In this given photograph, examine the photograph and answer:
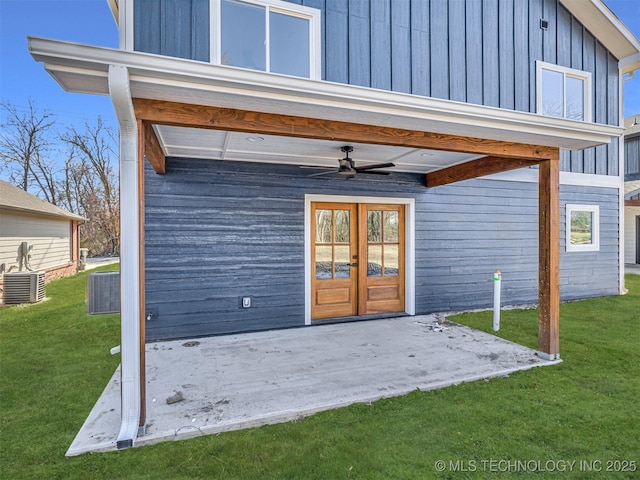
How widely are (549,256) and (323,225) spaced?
285 cm

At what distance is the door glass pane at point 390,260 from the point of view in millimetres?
5656

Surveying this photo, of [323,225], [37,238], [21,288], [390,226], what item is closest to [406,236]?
[390,226]

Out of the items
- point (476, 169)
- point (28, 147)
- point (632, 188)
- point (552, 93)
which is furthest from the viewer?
point (28, 147)

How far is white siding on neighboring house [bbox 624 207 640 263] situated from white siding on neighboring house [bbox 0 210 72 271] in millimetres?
17420

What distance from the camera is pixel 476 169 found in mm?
4523

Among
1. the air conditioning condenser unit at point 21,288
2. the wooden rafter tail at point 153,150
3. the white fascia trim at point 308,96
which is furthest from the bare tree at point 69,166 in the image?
the white fascia trim at point 308,96

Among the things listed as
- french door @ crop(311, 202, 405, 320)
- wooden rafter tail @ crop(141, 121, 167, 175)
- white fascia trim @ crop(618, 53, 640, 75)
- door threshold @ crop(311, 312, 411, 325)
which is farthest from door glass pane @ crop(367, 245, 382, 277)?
white fascia trim @ crop(618, 53, 640, 75)

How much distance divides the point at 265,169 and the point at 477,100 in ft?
9.78

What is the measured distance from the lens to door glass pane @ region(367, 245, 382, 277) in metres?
5.54

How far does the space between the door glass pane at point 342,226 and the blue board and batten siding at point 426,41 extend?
74.3 inches

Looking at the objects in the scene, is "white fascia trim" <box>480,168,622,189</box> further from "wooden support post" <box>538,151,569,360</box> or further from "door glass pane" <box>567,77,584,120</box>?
"wooden support post" <box>538,151,569,360</box>

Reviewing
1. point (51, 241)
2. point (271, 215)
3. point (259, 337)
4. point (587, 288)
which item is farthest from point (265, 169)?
point (51, 241)

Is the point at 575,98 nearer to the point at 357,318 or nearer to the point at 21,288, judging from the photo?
the point at 357,318

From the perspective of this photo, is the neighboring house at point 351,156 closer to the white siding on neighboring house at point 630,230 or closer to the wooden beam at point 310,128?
the wooden beam at point 310,128
